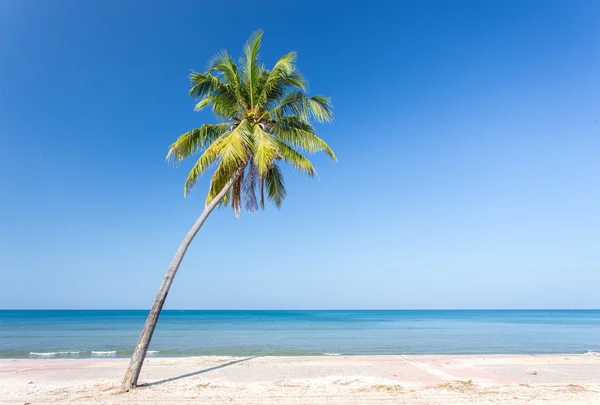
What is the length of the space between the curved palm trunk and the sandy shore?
355 millimetres

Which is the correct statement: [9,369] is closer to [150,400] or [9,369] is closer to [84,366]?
[84,366]

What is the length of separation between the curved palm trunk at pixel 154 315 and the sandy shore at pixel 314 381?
0.35 metres

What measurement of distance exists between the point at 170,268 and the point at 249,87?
5585 mm

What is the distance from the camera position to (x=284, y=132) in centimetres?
1109

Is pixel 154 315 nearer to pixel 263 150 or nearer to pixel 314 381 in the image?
pixel 314 381

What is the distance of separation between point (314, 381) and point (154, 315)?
4486 mm

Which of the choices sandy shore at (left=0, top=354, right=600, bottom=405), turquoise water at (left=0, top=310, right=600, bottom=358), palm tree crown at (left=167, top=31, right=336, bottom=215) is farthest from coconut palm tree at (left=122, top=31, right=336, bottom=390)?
turquoise water at (left=0, top=310, right=600, bottom=358)

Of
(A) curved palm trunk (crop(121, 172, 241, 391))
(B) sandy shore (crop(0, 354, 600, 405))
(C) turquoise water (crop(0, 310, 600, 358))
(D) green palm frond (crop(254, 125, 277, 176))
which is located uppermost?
(D) green palm frond (crop(254, 125, 277, 176))

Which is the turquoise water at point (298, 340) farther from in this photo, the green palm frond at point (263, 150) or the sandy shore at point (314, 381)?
the green palm frond at point (263, 150)

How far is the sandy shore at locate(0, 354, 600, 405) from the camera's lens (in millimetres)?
7938

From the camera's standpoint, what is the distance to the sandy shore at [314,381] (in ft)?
26.0

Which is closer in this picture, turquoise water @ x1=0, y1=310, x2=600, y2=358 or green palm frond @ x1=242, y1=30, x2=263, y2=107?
green palm frond @ x1=242, y1=30, x2=263, y2=107

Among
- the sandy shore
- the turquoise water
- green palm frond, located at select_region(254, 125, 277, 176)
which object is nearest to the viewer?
the sandy shore

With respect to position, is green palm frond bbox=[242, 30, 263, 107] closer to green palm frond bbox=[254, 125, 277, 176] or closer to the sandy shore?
green palm frond bbox=[254, 125, 277, 176]
